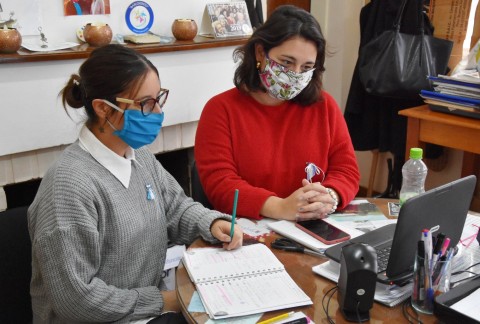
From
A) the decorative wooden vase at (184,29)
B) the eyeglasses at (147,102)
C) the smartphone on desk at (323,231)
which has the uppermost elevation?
the decorative wooden vase at (184,29)

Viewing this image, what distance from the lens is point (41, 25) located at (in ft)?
6.81

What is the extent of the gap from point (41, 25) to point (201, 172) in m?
0.98

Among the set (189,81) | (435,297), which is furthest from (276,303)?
(189,81)

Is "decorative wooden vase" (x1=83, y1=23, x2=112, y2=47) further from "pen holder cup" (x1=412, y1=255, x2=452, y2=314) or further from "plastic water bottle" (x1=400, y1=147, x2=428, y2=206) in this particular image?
"pen holder cup" (x1=412, y1=255, x2=452, y2=314)

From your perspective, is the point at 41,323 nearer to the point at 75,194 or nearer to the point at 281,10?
the point at 75,194

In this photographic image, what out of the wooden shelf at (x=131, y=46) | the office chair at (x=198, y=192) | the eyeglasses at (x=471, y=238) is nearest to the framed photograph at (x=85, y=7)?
the wooden shelf at (x=131, y=46)

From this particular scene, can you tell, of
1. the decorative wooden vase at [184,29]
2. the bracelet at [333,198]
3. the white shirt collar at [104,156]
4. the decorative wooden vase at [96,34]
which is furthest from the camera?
the decorative wooden vase at [184,29]

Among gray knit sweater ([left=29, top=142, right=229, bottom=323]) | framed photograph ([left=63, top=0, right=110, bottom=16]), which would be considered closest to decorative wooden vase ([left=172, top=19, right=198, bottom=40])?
framed photograph ([left=63, top=0, right=110, bottom=16])

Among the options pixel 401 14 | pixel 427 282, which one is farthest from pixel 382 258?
pixel 401 14

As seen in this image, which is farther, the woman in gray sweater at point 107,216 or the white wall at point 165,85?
the white wall at point 165,85

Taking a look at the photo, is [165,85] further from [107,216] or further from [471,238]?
[471,238]

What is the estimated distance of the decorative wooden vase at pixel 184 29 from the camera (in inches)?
93.0

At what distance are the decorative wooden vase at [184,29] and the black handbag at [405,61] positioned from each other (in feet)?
3.14

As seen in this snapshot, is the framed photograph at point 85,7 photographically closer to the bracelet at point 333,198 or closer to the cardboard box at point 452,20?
the bracelet at point 333,198
